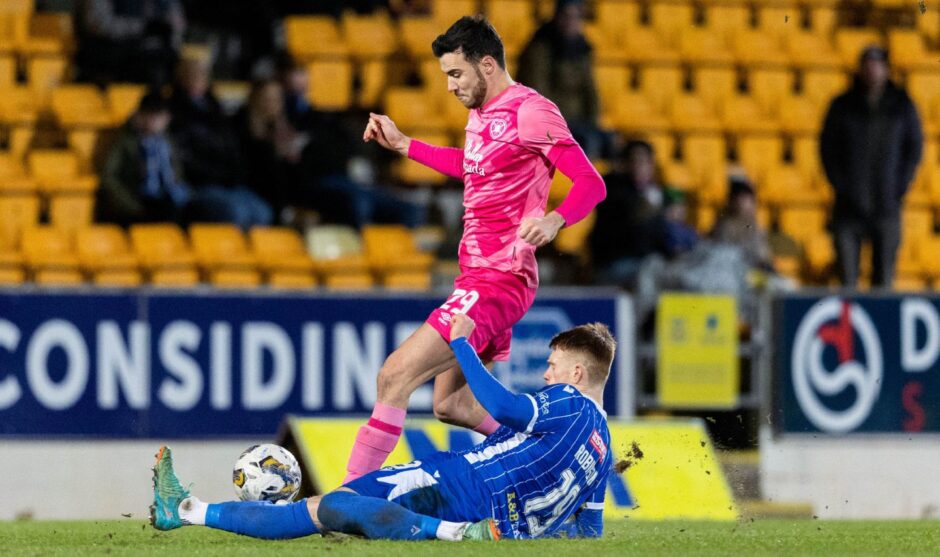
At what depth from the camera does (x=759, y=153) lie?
14.0 metres

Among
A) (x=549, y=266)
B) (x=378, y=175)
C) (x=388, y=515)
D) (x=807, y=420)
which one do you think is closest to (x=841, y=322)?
(x=807, y=420)

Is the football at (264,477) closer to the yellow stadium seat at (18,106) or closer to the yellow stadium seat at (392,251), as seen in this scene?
the yellow stadium seat at (392,251)

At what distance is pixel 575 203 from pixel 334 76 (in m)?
6.81

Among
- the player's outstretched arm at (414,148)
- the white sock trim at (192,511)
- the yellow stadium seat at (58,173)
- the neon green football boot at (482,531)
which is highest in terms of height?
the player's outstretched arm at (414,148)

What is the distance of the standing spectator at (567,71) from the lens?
1245 centimetres

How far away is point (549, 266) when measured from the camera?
11555mm

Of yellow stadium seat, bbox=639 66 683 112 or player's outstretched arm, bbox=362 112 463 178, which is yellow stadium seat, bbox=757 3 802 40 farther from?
player's outstretched arm, bbox=362 112 463 178

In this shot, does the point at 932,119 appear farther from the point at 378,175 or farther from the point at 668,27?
the point at 378,175

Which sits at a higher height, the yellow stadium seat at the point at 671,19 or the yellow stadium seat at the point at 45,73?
the yellow stadium seat at the point at 671,19

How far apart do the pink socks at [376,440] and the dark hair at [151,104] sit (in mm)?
5042

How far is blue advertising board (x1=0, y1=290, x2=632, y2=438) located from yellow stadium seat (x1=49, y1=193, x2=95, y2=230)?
185cm

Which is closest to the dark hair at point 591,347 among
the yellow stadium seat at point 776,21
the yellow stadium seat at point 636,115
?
the yellow stadium seat at point 636,115

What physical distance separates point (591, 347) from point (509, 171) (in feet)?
2.85

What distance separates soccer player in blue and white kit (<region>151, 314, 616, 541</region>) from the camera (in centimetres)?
609
